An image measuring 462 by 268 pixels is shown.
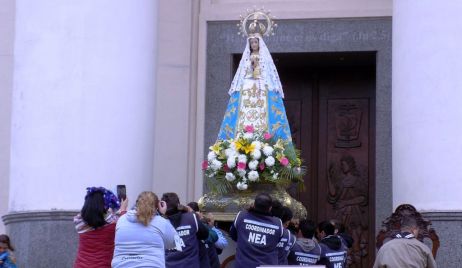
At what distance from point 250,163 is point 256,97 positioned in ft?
3.83

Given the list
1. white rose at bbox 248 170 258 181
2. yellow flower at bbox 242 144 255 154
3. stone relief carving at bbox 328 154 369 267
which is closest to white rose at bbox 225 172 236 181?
white rose at bbox 248 170 258 181

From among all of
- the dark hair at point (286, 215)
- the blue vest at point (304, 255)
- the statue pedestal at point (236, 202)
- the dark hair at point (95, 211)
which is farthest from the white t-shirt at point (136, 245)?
the statue pedestal at point (236, 202)

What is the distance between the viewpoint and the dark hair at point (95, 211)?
33.2ft

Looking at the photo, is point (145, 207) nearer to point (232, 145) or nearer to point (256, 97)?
point (232, 145)

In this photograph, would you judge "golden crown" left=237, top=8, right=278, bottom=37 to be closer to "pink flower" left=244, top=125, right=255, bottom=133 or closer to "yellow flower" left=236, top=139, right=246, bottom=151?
"pink flower" left=244, top=125, right=255, bottom=133

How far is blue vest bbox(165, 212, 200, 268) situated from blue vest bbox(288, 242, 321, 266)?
3.72 ft

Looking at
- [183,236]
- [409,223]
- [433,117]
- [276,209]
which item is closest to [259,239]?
[276,209]

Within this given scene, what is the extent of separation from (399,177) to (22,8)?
505 centimetres

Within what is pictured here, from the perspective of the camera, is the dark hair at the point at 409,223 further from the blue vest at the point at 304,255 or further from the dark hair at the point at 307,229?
the dark hair at the point at 307,229

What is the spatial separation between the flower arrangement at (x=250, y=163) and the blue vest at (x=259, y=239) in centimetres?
202

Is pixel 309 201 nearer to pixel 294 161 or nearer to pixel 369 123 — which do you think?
pixel 369 123

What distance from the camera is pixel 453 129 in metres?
13.4

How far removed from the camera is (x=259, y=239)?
1142 centimetres

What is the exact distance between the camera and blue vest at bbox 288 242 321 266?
12.1m
